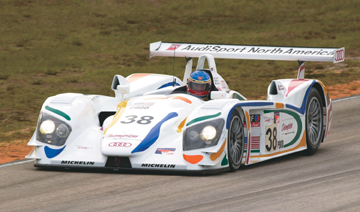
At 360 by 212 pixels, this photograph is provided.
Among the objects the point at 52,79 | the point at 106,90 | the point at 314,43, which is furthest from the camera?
the point at 314,43

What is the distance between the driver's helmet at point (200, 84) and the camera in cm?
948

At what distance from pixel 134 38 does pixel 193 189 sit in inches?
878

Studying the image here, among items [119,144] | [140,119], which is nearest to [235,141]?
[140,119]

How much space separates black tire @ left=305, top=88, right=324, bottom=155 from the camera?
10.2 m

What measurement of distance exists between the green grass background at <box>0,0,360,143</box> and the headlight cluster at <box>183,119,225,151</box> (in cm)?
606

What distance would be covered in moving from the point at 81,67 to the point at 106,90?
440cm

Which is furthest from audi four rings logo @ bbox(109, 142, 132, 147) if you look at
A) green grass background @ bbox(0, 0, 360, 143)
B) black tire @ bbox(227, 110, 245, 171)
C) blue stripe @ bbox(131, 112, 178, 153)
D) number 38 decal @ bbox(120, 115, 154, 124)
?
green grass background @ bbox(0, 0, 360, 143)

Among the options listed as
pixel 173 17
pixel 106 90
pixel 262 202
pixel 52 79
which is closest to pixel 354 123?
pixel 262 202

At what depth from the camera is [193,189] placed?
7.23 m

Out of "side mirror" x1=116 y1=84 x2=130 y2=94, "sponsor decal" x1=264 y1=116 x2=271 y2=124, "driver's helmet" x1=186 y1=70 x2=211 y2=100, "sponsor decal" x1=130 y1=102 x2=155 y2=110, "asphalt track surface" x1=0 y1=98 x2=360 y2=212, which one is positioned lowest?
"asphalt track surface" x1=0 y1=98 x2=360 y2=212

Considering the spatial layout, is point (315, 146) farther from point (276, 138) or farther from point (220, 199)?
point (220, 199)

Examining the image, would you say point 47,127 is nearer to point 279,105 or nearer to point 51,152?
point 51,152

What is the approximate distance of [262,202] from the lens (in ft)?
21.8

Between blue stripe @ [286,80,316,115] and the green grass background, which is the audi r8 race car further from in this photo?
the green grass background
